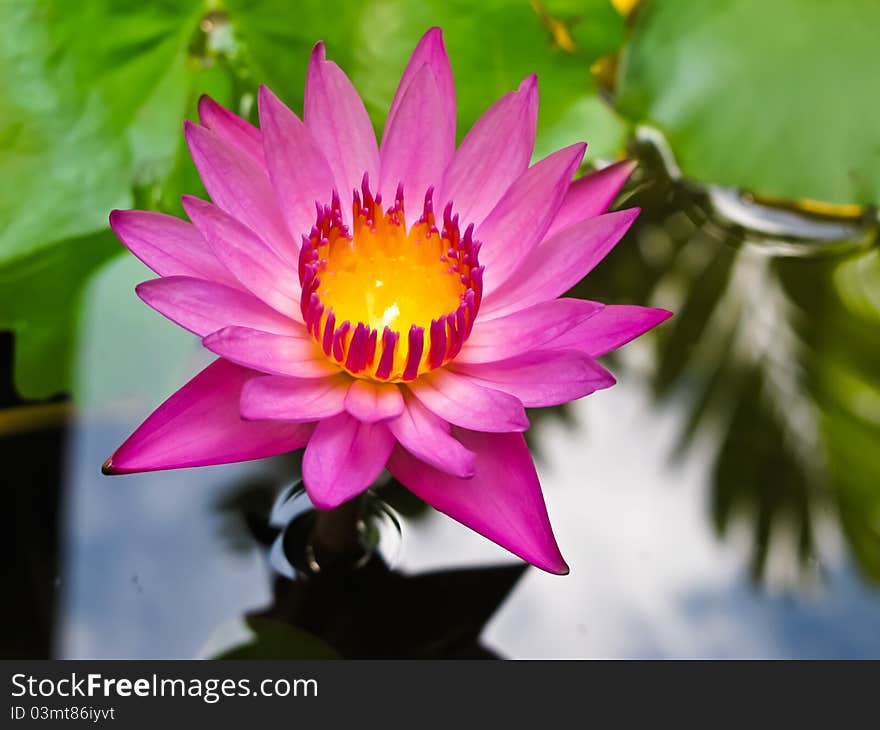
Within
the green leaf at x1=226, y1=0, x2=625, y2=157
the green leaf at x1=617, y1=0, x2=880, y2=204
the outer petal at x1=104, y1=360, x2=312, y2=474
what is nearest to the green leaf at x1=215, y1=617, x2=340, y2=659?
the outer petal at x1=104, y1=360, x2=312, y2=474

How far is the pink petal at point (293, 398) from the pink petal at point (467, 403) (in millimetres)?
80

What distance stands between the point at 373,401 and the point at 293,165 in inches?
11.0

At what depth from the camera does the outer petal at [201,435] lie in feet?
2.64

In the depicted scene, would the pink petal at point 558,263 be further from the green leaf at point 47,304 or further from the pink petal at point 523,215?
the green leaf at point 47,304

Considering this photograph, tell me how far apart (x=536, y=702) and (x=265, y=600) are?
0.37 meters

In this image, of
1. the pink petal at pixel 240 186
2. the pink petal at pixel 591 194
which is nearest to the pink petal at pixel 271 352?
the pink petal at pixel 240 186

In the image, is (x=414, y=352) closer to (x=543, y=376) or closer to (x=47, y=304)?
(x=543, y=376)

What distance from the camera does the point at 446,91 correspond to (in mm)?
959

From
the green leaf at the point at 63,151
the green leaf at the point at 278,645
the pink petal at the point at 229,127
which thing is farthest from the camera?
the green leaf at the point at 63,151

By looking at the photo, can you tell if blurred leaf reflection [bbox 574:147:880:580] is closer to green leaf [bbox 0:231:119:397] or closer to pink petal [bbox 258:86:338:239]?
pink petal [bbox 258:86:338:239]

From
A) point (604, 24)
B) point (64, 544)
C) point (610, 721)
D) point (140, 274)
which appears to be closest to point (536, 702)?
point (610, 721)

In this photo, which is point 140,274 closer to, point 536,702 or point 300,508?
point 300,508

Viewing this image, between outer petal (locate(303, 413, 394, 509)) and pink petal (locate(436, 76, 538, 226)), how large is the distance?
313 millimetres

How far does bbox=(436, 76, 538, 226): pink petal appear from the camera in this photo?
3.10 feet
